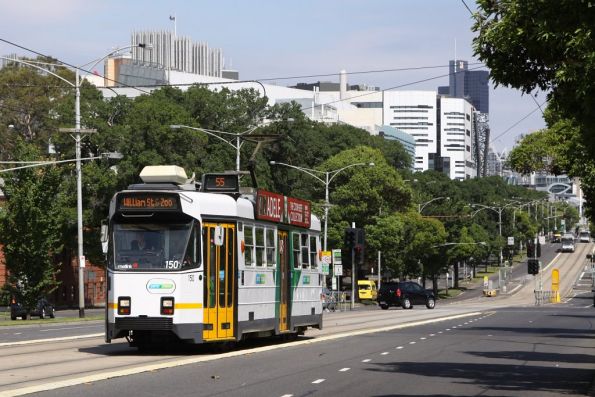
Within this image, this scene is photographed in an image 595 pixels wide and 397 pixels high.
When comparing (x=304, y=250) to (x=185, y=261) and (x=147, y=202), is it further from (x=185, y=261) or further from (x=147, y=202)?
(x=147, y=202)

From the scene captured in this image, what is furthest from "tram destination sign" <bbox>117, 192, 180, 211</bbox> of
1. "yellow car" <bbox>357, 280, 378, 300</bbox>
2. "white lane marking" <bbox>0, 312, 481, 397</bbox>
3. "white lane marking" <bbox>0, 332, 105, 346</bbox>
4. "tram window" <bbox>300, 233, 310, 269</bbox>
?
"yellow car" <bbox>357, 280, 378, 300</bbox>

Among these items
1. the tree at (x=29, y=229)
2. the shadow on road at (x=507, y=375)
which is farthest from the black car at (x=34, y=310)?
the shadow on road at (x=507, y=375)

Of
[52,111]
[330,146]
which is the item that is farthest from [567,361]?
[330,146]

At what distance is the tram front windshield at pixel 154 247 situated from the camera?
73.3ft

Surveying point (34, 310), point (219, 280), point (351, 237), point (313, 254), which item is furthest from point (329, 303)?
point (219, 280)

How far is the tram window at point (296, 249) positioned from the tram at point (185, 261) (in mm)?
2268

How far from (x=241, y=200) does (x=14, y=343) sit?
6293mm

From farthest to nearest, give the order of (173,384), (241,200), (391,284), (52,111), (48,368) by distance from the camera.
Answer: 1. (52,111)
2. (391,284)
3. (241,200)
4. (48,368)
5. (173,384)

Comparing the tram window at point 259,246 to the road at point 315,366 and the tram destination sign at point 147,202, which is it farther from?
the tram destination sign at point 147,202

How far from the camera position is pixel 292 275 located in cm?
2761

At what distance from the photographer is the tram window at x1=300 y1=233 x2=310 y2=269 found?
2853 centimetres

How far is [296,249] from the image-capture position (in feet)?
91.9

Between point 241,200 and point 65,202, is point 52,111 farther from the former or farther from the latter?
point 241,200

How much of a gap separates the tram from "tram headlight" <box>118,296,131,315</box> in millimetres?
19
